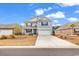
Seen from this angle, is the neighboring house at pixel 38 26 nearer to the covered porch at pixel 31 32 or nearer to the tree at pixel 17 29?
the covered porch at pixel 31 32

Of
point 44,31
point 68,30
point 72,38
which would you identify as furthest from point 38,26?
point 72,38

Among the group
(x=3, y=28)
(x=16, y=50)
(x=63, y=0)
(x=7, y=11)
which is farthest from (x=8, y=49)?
(x=63, y=0)

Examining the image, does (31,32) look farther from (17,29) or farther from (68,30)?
(68,30)

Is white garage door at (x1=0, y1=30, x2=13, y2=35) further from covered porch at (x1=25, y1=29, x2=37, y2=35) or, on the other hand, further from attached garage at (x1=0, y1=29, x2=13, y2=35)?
covered porch at (x1=25, y1=29, x2=37, y2=35)

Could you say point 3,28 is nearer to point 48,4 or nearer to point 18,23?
point 18,23

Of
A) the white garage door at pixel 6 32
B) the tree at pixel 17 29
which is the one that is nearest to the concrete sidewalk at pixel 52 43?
the tree at pixel 17 29

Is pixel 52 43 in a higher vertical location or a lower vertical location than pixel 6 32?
lower

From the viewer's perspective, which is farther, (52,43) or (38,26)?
(38,26)
